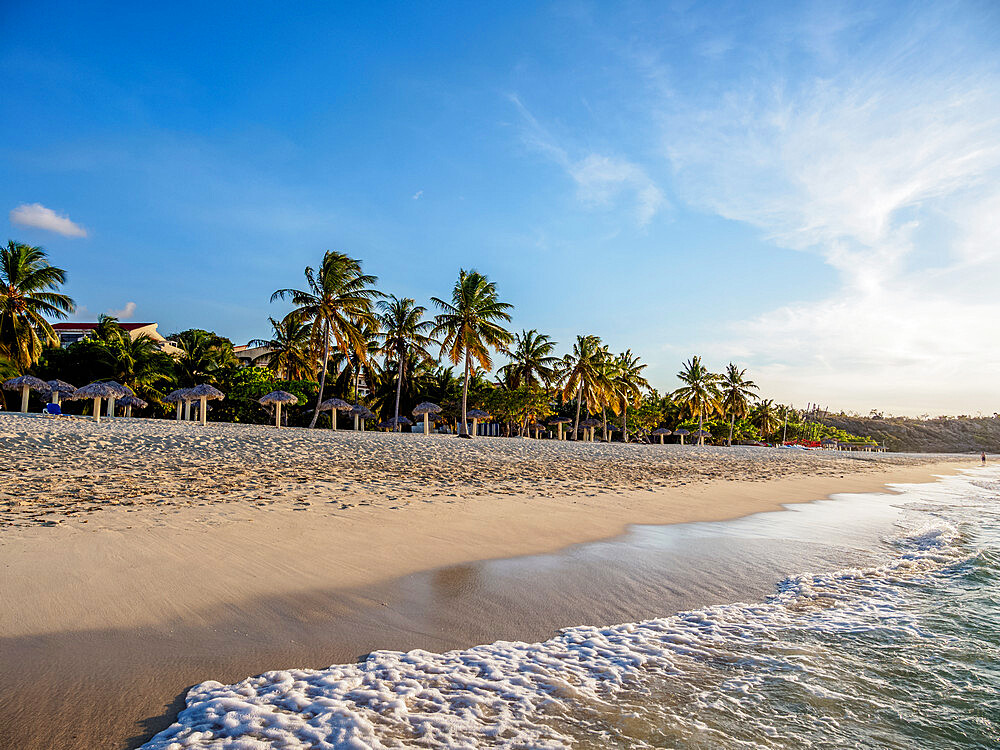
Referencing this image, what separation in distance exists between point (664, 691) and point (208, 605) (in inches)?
131

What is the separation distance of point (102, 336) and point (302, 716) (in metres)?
43.6

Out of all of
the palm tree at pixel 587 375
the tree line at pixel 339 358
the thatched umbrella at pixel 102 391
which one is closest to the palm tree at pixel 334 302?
the tree line at pixel 339 358

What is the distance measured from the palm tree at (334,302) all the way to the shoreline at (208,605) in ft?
81.4

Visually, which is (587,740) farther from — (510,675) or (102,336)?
(102,336)

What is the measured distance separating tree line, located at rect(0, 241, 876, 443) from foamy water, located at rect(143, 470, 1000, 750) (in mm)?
28225

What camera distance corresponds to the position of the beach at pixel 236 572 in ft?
9.40

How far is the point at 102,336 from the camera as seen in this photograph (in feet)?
119

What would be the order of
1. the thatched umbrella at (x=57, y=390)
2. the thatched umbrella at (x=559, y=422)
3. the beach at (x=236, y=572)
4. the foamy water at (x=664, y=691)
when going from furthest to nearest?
1. the thatched umbrella at (x=559, y=422)
2. the thatched umbrella at (x=57, y=390)
3. the beach at (x=236, y=572)
4. the foamy water at (x=664, y=691)

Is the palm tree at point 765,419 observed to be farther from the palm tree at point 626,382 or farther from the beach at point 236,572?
the beach at point 236,572

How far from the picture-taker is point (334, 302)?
3075 centimetres

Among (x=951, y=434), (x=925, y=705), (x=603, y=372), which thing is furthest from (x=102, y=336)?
(x=951, y=434)

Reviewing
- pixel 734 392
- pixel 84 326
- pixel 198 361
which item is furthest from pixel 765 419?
pixel 84 326

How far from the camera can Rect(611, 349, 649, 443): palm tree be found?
157ft

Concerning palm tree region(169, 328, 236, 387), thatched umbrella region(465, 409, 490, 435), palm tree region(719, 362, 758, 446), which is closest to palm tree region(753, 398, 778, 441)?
palm tree region(719, 362, 758, 446)
